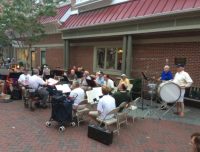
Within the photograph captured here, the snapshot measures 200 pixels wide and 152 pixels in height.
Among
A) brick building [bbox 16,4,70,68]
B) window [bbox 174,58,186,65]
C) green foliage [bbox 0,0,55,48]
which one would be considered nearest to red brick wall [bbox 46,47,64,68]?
brick building [bbox 16,4,70,68]

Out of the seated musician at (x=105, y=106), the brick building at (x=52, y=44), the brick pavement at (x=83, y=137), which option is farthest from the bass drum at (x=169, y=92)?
the brick building at (x=52, y=44)

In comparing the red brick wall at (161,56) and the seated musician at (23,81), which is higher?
the red brick wall at (161,56)

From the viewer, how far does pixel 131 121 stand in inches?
351

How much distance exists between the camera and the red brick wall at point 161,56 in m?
11.1

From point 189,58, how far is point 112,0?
594cm

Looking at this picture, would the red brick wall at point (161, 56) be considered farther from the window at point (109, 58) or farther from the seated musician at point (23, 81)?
the seated musician at point (23, 81)

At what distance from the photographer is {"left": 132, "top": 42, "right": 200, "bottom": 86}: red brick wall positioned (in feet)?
36.4

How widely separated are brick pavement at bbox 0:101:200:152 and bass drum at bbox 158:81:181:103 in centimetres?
87

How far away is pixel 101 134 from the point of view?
22.3 ft

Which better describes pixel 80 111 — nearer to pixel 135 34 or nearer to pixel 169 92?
pixel 169 92

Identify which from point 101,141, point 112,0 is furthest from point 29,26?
point 101,141

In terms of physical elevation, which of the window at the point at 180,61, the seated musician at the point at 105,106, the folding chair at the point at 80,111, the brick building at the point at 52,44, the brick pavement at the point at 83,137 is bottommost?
the brick pavement at the point at 83,137

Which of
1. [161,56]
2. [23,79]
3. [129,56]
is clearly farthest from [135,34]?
[23,79]

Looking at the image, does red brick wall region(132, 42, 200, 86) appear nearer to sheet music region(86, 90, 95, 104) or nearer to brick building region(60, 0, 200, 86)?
brick building region(60, 0, 200, 86)
